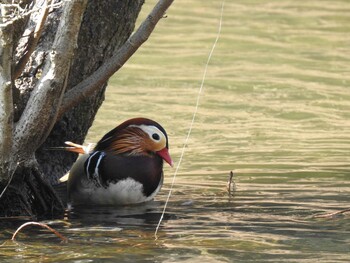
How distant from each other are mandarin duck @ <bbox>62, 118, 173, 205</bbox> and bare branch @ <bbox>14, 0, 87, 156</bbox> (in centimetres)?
96

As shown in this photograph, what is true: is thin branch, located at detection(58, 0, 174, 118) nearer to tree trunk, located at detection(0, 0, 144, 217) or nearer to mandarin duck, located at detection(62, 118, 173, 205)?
tree trunk, located at detection(0, 0, 144, 217)

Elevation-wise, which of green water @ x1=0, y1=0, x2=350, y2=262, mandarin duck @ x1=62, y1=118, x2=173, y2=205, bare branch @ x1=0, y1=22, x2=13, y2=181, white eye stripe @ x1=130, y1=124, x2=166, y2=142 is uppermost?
bare branch @ x1=0, y1=22, x2=13, y2=181

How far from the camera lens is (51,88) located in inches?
335

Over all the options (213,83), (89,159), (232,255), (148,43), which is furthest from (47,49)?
(148,43)

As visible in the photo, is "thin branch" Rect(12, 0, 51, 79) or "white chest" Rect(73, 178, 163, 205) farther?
"white chest" Rect(73, 178, 163, 205)

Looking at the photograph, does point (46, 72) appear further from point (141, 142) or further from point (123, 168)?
point (141, 142)

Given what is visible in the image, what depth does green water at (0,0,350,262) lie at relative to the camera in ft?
26.5

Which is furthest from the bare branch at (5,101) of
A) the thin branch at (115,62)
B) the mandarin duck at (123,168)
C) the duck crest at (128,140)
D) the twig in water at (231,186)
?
the twig in water at (231,186)

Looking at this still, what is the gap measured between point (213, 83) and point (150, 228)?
23.5ft

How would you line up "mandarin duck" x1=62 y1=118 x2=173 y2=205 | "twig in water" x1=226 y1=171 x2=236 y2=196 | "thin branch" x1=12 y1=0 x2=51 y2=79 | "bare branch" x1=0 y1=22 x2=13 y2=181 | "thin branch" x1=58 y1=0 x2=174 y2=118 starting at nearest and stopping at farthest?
"bare branch" x1=0 y1=22 x2=13 y2=181 → "thin branch" x1=12 y1=0 x2=51 y2=79 → "thin branch" x1=58 y1=0 x2=174 y2=118 → "mandarin duck" x1=62 y1=118 x2=173 y2=205 → "twig in water" x1=226 y1=171 x2=236 y2=196

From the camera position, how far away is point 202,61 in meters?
17.2

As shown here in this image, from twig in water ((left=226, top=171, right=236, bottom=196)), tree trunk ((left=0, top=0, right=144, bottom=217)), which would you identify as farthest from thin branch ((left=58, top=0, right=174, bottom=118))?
twig in water ((left=226, top=171, right=236, bottom=196))

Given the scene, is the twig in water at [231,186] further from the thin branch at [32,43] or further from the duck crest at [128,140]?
the thin branch at [32,43]

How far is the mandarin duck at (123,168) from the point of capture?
959 centimetres
